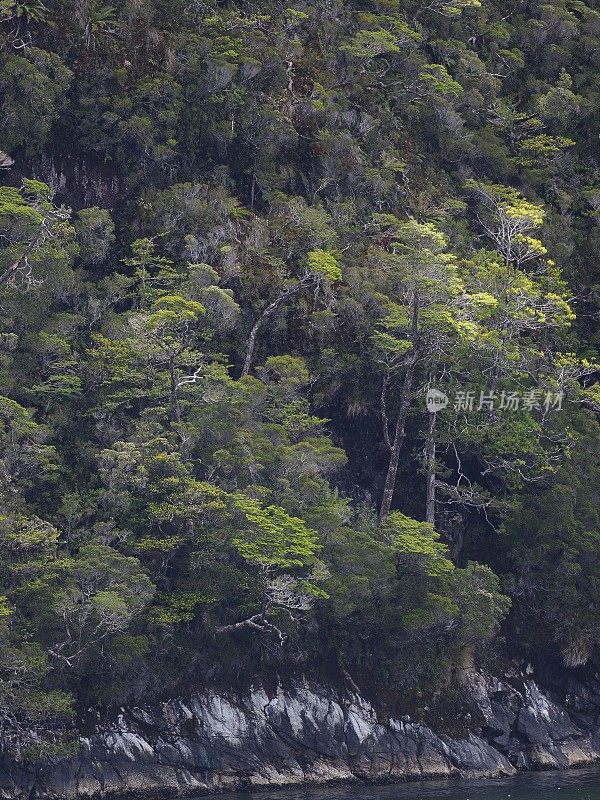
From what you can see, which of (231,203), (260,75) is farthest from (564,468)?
(260,75)

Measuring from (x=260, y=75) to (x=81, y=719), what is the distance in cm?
1717

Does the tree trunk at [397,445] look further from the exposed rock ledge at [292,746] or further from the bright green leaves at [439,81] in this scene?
the bright green leaves at [439,81]

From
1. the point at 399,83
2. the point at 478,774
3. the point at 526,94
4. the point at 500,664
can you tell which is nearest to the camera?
the point at 478,774

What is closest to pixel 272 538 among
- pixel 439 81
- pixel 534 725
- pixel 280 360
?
pixel 280 360

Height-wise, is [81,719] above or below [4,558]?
below

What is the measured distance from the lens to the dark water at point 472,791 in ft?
89.9

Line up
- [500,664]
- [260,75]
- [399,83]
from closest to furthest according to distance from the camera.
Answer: [500,664], [260,75], [399,83]

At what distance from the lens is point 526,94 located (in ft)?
140

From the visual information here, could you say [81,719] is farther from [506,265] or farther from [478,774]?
[506,265]

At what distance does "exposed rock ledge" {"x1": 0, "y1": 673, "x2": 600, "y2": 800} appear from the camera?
26.7 m

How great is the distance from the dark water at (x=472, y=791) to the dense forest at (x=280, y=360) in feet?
8.39

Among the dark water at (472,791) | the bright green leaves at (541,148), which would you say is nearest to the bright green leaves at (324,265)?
the bright green leaves at (541,148)

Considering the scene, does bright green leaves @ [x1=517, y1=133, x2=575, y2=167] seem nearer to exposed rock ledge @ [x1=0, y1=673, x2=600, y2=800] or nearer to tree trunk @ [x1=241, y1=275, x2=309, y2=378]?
tree trunk @ [x1=241, y1=275, x2=309, y2=378]

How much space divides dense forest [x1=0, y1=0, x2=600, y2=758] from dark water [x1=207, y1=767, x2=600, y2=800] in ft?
8.39
